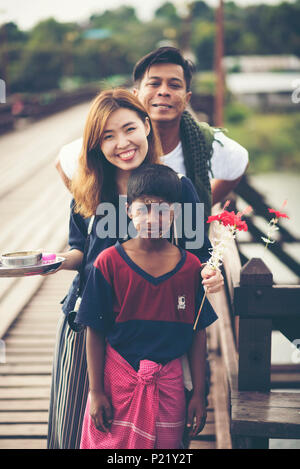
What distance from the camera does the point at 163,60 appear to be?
2529 mm

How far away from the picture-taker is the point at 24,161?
12.1m

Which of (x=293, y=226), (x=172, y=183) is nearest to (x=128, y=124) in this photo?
(x=172, y=183)

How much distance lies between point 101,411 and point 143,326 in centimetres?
32

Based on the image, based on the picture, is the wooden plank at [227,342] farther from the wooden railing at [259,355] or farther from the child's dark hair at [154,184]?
the child's dark hair at [154,184]

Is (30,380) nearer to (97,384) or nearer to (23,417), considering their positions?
(23,417)

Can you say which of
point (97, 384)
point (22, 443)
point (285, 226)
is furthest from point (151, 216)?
point (285, 226)

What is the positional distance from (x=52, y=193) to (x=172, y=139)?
23.3 feet

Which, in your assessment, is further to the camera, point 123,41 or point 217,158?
point 123,41

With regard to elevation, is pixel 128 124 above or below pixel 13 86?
below

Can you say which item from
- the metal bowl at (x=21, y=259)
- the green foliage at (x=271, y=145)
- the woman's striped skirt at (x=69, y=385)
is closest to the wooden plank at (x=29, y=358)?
the woman's striped skirt at (x=69, y=385)

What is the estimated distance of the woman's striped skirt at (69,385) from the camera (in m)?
2.18

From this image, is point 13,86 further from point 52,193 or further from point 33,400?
point 33,400

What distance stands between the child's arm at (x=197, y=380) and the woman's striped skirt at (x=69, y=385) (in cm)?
44

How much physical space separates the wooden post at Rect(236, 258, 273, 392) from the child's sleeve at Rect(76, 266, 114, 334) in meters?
0.56
